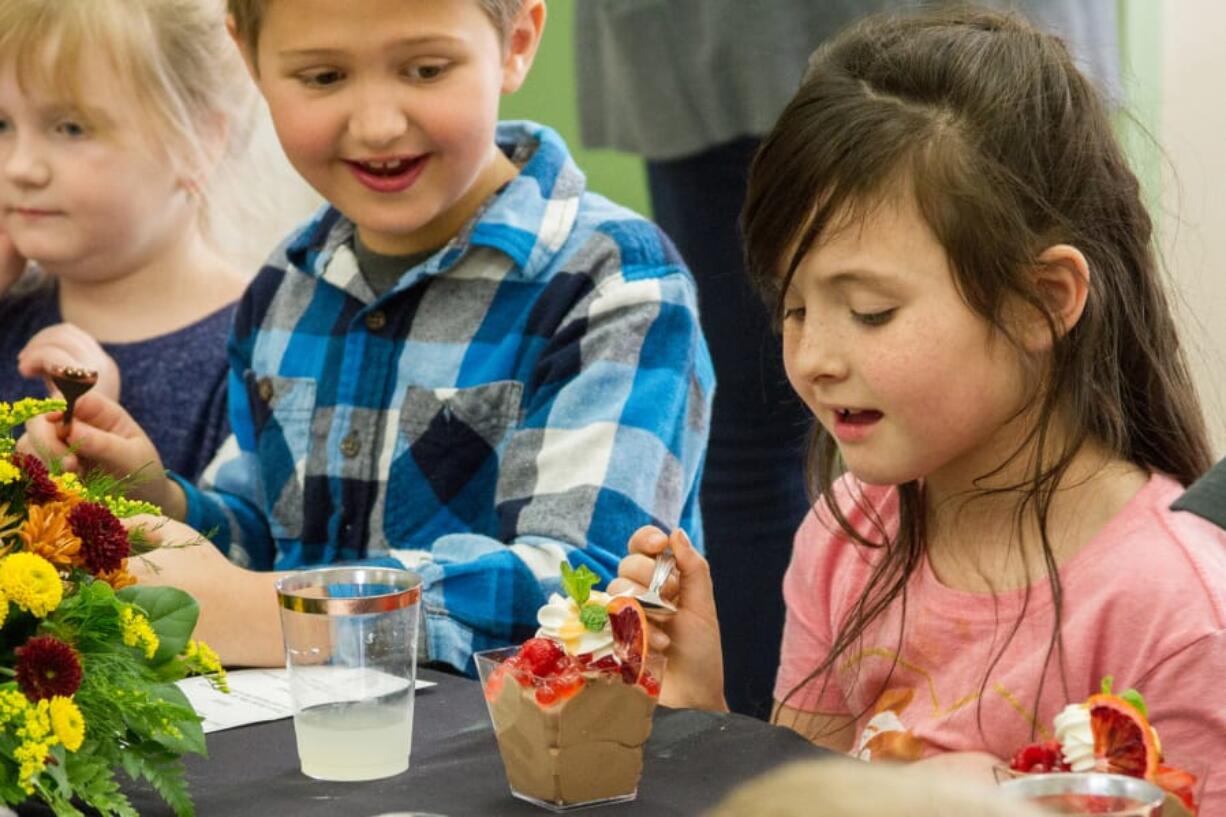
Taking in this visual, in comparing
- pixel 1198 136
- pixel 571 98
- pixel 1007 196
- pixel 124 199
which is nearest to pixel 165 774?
pixel 1007 196

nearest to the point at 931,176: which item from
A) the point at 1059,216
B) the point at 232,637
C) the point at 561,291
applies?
the point at 1059,216

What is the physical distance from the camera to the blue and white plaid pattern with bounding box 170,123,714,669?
1.72 metres

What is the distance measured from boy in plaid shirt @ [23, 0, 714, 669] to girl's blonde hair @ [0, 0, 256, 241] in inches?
16.1

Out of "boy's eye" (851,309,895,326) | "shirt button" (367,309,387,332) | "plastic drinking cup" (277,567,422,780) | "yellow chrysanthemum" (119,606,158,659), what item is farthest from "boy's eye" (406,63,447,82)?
"yellow chrysanthemum" (119,606,158,659)

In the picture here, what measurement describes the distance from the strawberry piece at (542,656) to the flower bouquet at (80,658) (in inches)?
8.4

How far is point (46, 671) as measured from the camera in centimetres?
109

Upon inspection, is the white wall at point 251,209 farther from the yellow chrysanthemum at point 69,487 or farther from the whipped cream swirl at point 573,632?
the whipped cream swirl at point 573,632

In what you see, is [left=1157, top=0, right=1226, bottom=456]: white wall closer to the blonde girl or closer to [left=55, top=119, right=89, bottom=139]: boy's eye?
the blonde girl

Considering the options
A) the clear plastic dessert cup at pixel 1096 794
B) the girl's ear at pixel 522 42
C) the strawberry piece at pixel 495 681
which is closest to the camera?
the clear plastic dessert cup at pixel 1096 794

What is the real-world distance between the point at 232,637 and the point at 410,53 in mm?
625

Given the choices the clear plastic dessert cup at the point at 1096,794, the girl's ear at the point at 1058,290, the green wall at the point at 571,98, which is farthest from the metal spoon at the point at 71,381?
the green wall at the point at 571,98

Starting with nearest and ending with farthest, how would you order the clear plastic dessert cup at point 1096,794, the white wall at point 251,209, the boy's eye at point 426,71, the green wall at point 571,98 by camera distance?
the clear plastic dessert cup at point 1096,794 → the boy's eye at point 426,71 → the white wall at point 251,209 → the green wall at point 571,98

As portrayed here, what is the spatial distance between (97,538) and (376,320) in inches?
32.4

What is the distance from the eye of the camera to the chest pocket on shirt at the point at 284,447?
2.01 metres
